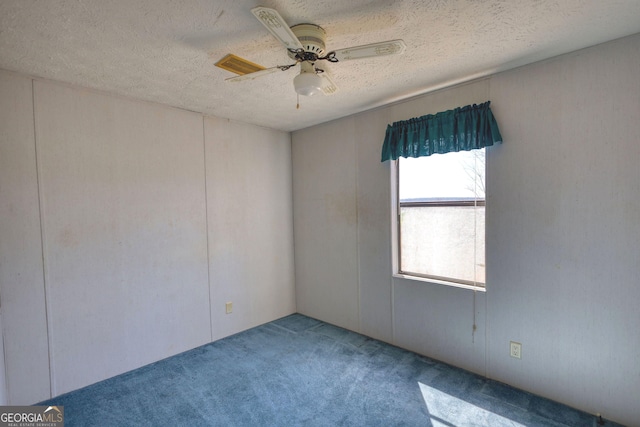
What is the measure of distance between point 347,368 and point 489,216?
181cm

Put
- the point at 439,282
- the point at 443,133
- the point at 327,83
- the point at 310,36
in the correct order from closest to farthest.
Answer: the point at 310,36 → the point at 327,83 → the point at 443,133 → the point at 439,282

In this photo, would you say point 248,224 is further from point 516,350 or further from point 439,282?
point 516,350

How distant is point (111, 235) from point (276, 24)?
2326mm

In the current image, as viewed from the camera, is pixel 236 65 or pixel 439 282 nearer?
pixel 236 65

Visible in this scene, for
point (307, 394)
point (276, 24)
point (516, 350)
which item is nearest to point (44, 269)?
point (307, 394)

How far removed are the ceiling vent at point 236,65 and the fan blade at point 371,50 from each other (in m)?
0.71

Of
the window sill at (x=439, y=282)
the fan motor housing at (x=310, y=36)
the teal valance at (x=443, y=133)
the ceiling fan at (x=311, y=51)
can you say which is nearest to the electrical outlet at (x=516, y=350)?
the window sill at (x=439, y=282)

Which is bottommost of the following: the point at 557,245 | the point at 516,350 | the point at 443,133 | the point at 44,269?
the point at 516,350

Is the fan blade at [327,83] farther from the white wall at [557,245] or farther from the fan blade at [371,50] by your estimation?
the white wall at [557,245]

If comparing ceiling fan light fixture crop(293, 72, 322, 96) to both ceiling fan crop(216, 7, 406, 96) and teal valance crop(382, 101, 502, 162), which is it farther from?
teal valance crop(382, 101, 502, 162)

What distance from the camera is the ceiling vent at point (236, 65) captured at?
1946 millimetres

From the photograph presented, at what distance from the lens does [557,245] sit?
2.12 m

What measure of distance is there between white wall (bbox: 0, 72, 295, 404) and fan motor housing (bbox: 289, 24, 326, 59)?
1875 millimetres

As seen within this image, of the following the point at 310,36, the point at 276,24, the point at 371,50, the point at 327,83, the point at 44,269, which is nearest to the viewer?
the point at 276,24
